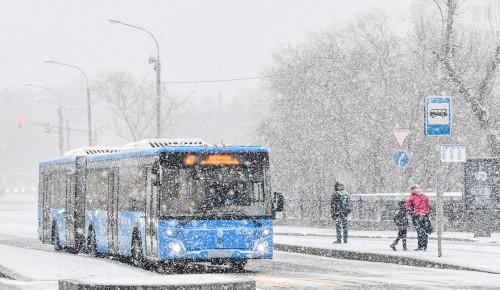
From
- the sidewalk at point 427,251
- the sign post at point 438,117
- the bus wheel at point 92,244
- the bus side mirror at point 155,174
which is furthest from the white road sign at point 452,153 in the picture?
the bus wheel at point 92,244

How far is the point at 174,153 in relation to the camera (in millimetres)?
24250

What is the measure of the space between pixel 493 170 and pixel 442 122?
934cm

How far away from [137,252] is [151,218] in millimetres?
1716

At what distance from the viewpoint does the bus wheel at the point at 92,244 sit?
3080 centimetres

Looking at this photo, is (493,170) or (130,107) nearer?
(493,170)

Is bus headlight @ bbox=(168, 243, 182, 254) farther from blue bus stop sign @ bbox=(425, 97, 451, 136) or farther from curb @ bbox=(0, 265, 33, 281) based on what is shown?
blue bus stop sign @ bbox=(425, 97, 451, 136)

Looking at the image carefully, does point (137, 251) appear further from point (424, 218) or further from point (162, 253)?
point (424, 218)

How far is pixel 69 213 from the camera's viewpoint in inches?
1332

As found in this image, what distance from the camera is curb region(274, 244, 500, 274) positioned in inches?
961

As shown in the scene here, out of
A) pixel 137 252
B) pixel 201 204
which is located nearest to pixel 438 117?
pixel 201 204

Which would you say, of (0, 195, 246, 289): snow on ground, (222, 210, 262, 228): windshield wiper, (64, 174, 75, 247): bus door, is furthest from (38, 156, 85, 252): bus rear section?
(222, 210, 262, 228): windshield wiper

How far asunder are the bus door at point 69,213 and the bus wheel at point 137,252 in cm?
714

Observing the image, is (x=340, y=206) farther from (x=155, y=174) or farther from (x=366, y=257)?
(x=155, y=174)

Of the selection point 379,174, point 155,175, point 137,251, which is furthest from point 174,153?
point 379,174
